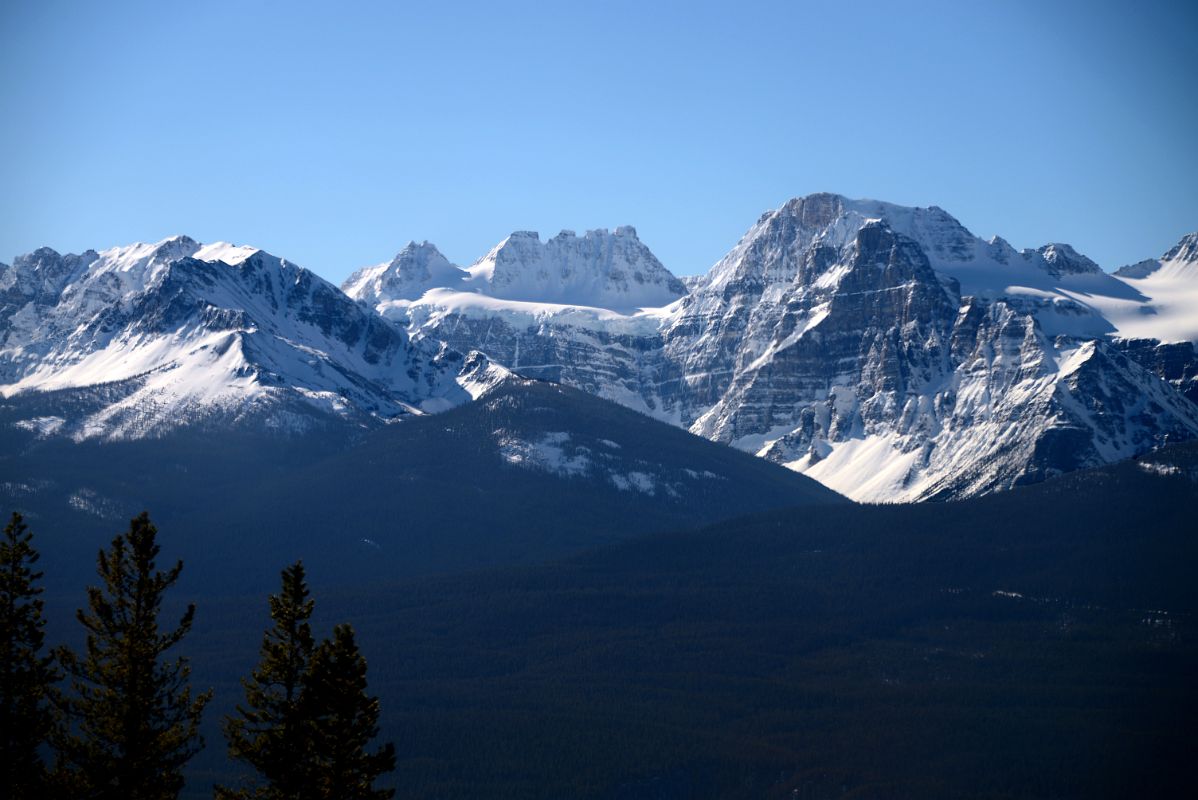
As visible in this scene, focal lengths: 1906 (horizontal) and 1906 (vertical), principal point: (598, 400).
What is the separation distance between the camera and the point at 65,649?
6906 cm

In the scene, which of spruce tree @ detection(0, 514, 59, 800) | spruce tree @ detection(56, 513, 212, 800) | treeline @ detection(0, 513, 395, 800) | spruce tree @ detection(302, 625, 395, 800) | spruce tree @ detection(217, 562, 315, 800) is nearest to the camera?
spruce tree @ detection(302, 625, 395, 800)

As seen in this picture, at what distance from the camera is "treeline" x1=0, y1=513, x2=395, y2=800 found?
66.5 metres

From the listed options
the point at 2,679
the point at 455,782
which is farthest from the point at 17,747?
the point at 455,782

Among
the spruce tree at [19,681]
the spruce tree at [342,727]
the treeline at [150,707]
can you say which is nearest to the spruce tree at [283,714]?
the treeline at [150,707]

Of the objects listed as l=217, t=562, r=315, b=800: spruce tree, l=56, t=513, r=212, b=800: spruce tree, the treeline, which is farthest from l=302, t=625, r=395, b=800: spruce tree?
l=56, t=513, r=212, b=800: spruce tree

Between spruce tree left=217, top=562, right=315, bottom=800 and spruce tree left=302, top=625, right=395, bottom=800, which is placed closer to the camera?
spruce tree left=302, top=625, right=395, bottom=800

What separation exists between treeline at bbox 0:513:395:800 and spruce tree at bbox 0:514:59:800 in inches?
2.1

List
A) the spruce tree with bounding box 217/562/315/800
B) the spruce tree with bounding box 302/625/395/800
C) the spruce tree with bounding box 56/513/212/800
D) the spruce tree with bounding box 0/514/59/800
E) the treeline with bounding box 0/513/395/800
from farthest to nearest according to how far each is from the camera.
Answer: the spruce tree with bounding box 0/514/59/800 → the spruce tree with bounding box 56/513/212/800 → the spruce tree with bounding box 217/562/315/800 → the treeline with bounding box 0/513/395/800 → the spruce tree with bounding box 302/625/395/800

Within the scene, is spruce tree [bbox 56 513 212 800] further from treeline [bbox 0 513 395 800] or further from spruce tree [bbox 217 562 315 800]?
spruce tree [bbox 217 562 315 800]

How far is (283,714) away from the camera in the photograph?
68.2m

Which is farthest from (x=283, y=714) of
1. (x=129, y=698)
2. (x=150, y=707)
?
(x=129, y=698)

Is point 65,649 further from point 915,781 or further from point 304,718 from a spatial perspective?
point 915,781

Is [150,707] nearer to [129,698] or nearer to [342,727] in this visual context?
[129,698]

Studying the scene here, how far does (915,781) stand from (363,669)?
447ft
